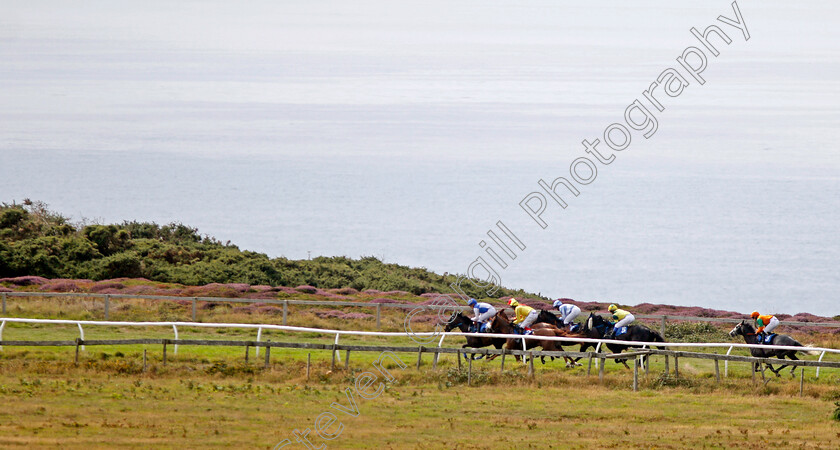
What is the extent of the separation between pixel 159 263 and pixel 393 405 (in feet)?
72.5

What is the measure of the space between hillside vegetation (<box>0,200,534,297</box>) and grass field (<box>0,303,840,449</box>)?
589 inches

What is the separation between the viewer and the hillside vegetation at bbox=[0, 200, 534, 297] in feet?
118

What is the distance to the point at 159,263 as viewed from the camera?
3772 centimetres

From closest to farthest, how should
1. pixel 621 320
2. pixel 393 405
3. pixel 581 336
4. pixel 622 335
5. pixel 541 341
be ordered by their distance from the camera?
pixel 393 405
pixel 541 341
pixel 622 335
pixel 621 320
pixel 581 336

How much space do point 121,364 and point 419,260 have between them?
268ft

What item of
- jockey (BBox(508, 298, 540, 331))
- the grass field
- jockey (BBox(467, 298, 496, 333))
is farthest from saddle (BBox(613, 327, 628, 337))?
jockey (BBox(467, 298, 496, 333))

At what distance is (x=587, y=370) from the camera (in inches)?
784

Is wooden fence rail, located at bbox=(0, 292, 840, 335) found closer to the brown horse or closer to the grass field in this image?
the grass field

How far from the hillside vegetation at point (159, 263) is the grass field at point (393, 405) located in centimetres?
1497

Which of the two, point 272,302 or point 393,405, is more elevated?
point 272,302

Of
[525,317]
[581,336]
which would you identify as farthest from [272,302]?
[581,336]

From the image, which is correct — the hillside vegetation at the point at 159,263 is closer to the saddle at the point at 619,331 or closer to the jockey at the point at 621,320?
the jockey at the point at 621,320

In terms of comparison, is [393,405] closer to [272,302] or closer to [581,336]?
[581,336]

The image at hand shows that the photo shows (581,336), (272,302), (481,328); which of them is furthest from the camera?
(272,302)
